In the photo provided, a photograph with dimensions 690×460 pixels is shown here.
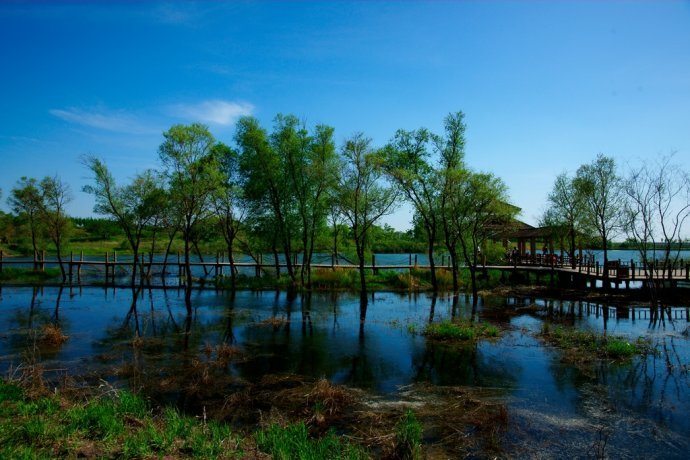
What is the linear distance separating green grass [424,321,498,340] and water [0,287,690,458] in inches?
24.0

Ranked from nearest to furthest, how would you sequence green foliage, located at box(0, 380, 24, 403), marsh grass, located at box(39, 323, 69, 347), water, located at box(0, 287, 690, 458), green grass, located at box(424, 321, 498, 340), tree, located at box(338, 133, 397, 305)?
green foliage, located at box(0, 380, 24, 403)
water, located at box(0, 287, 690, 458)
marsh grass, located at box(39, 323, 69, 347)
green grass, located at box(424, 321, 498, 340)
tree, located at box(338, 133, 397, 305)

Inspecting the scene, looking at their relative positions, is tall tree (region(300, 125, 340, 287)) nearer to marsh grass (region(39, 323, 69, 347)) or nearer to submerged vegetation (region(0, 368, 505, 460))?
marsh grass (region(39, 323, 69, 347))

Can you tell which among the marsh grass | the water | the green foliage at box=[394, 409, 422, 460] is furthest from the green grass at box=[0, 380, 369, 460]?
the marsh grass

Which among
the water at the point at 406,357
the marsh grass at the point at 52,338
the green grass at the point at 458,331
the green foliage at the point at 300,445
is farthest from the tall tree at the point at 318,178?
the green foliage at the point at 300,445

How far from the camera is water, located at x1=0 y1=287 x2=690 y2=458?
952 centimetres

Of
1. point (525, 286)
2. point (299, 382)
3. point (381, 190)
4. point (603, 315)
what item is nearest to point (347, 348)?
point (299, 382)

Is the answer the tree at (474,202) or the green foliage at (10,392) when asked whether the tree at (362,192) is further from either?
the green foliage at (10,392)

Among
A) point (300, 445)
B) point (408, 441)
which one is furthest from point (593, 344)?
point (300, 445)

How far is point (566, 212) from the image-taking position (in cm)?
4044

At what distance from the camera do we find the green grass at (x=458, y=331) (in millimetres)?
17516

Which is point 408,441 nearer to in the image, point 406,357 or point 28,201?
point 406,357

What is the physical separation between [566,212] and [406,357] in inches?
1249

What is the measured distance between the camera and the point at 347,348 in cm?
1612

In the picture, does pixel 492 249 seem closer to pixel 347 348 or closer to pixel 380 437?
pixel 347 348
